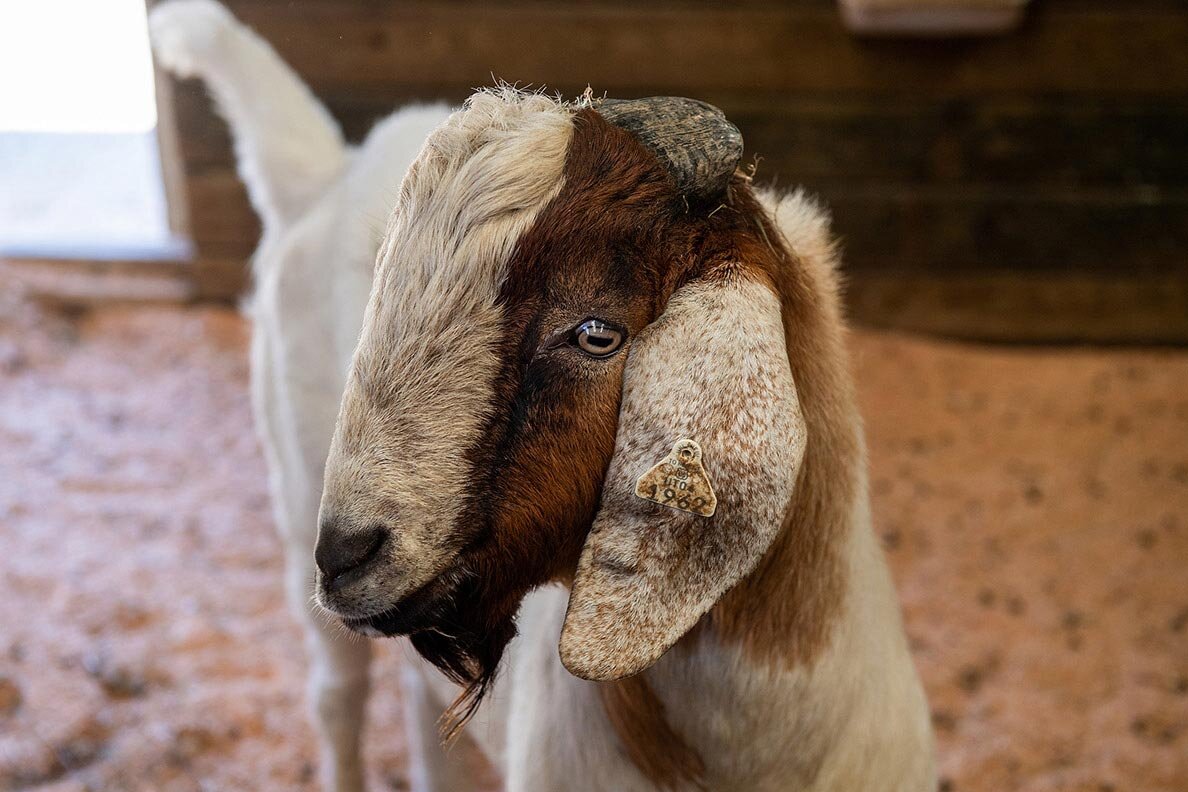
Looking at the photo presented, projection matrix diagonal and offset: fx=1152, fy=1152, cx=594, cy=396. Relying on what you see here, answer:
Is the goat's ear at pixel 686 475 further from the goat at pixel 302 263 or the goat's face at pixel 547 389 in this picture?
the goat at pixel 302 263

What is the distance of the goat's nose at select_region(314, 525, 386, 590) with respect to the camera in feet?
3.29

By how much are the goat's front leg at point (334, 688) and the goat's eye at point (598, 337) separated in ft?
4.06

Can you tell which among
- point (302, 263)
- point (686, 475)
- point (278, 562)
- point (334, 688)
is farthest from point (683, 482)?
point (278, 562)

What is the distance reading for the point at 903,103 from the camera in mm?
3990

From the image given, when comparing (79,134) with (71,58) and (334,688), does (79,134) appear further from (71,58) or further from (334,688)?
(334,688)

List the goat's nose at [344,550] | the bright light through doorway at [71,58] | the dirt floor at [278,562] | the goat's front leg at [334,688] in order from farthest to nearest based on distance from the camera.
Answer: the bright light through doorway at [71,58] < the dirt floor at [278,562] < the goat's front leg at [334,688] < the goat's nose at [344,550]

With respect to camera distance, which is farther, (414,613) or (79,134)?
(79,134)

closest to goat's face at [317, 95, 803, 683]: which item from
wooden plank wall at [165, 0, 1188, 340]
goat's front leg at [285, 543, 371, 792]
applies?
goat's front leg at [285, 543, 371, 792]

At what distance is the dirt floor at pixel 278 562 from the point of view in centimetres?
258

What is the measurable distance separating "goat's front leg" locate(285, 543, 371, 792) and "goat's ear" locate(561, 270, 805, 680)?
1.22 m

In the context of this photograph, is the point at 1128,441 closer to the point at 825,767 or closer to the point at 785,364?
the point at 825,767

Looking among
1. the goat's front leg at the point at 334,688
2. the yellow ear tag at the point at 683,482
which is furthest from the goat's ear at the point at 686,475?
the goat's front leg at the point at 334,688

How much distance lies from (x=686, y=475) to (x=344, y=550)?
306mm

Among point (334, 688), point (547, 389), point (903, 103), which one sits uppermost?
point (547, 389)
